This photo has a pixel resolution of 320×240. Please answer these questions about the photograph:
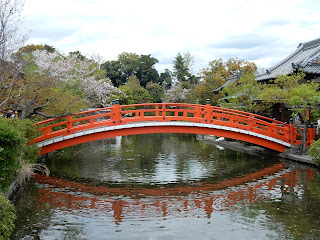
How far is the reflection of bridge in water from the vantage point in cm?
1067

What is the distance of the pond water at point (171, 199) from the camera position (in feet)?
28.9

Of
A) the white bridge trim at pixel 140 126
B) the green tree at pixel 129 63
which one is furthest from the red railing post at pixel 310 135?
the green tree at pixel 129 63

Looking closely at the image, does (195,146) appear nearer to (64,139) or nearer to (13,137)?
(64,139)

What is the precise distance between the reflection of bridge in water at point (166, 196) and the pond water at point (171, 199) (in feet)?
0.10

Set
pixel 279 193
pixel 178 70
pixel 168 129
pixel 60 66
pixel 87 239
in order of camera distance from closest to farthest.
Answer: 1. pixel 87 239
2. pixel 279 193
3. pixel 168 129
4. pixel 60 66
5. pixel 178 70

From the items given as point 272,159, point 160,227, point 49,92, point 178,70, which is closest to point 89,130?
point 49,92

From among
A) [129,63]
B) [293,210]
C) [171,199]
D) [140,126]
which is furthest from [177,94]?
[293,210]

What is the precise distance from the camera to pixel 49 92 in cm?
1809

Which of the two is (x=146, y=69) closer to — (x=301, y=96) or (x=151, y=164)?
(x=151, y=164)

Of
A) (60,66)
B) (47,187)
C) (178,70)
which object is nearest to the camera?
(47,187)

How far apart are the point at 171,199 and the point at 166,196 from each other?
0.44m

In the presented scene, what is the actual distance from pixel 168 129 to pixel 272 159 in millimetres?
5975

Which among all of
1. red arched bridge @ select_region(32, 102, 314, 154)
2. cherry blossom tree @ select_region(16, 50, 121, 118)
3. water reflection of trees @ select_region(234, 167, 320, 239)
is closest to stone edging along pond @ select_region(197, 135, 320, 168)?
red arched bridge @ select_region(32, 102, 314, 154)

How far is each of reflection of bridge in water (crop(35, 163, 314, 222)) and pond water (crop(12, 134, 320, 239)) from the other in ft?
0.10
